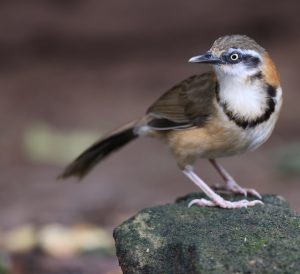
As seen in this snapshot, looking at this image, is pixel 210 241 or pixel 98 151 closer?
pixel 210 241

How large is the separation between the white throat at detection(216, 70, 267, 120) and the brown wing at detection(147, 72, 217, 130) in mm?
231

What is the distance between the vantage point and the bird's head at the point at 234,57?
19.1 ft

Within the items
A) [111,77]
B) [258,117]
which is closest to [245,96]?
[258,117]

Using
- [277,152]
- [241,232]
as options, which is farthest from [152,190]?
[241,232]

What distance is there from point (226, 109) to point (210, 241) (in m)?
1.47

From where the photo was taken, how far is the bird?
5.83 metres

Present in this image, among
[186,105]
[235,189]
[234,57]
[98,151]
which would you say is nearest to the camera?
[234,57]

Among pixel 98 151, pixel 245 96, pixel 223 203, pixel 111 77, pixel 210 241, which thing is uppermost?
pixel 245 96

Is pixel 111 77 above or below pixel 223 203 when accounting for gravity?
below

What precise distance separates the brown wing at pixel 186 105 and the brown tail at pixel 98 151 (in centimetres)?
33

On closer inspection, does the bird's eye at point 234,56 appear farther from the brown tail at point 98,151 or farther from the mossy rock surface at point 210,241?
the brown tail at point 98,151

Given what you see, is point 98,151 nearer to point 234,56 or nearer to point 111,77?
point 234,56

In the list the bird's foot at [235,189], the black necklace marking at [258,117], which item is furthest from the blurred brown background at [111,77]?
the black necklace marking at [258,117]

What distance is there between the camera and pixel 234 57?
5.82 m
